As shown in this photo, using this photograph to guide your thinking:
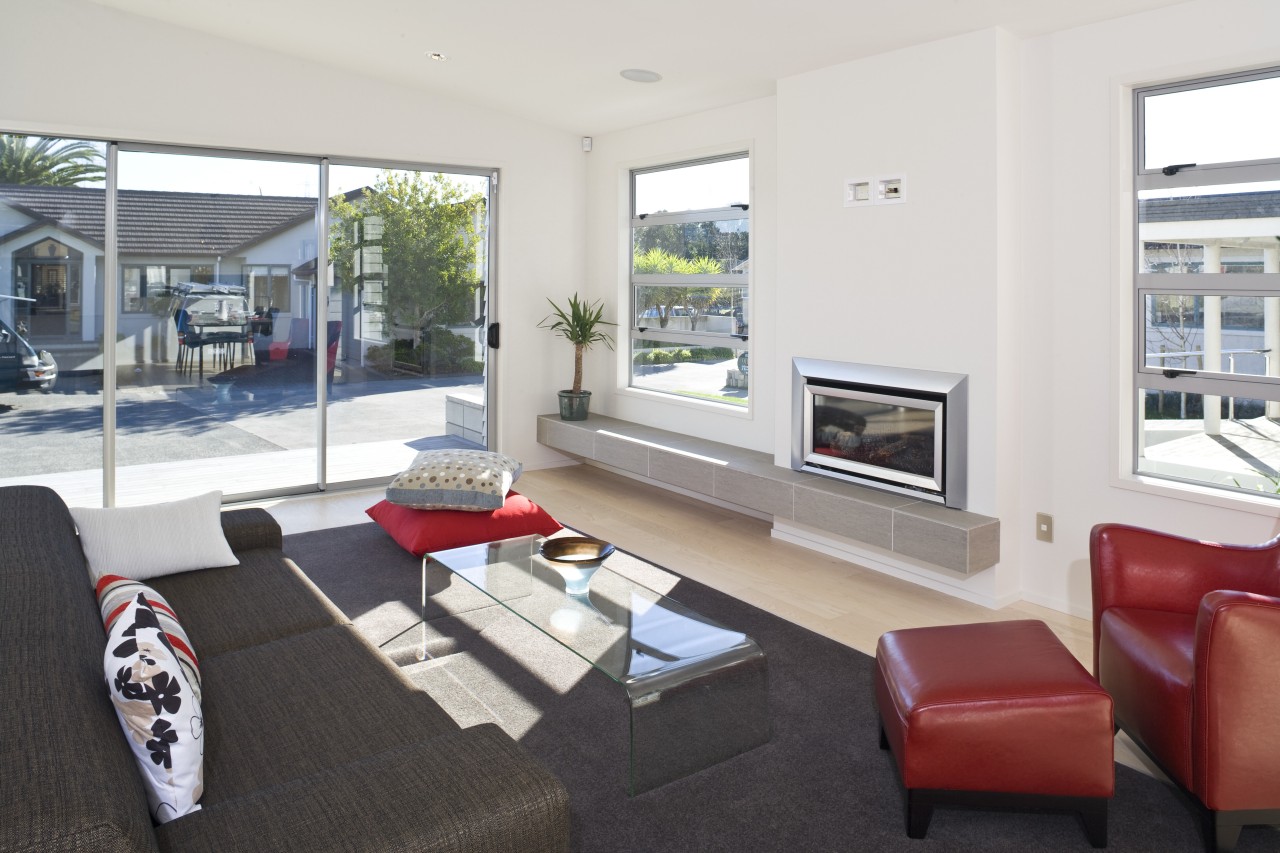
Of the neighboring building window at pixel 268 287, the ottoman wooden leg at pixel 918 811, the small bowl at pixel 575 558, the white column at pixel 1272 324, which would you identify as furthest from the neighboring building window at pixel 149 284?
the white column at pixel 1272 324

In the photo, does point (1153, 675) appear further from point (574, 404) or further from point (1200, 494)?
point (574, 404)

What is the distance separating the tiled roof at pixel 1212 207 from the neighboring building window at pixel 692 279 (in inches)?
95.7

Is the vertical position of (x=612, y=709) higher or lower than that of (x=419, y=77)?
lower

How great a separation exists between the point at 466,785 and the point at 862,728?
167 cm

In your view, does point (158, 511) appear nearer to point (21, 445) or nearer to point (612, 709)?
point (612, 709)

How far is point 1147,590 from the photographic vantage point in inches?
112

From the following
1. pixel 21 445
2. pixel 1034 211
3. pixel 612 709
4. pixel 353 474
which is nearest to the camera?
pixel 612 709

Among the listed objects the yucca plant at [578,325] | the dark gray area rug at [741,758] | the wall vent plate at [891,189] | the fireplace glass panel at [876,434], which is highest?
the wall vent plate at [891,189]

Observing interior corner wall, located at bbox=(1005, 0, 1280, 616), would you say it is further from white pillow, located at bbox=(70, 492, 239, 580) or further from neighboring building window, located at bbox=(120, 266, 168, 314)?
neighboring building window, located at bbox=(120, 266, 168, 314)

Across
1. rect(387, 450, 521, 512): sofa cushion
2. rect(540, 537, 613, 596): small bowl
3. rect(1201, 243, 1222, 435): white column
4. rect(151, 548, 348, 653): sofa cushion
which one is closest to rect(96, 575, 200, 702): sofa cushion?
rect(151, 548, 348, 653): sofa cushion

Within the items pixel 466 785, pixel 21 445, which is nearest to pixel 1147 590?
pixel 466 785

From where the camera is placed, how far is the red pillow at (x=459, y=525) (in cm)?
462

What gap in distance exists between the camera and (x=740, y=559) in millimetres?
4867

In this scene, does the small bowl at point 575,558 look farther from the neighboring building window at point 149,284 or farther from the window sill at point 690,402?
the neighboring building window at point 149,284
